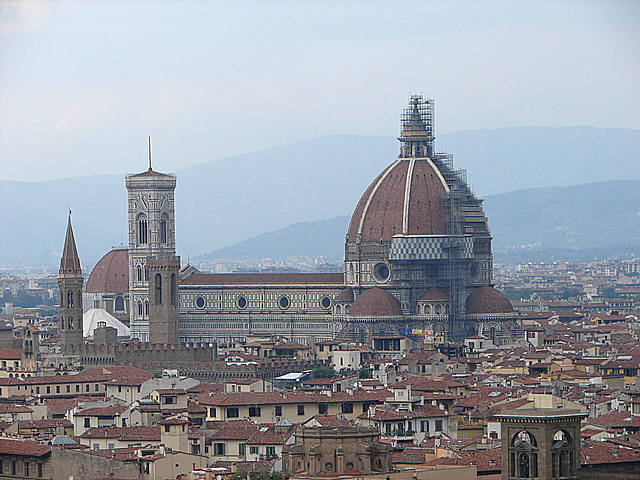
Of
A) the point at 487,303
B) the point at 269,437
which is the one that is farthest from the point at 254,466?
the point at 487,303

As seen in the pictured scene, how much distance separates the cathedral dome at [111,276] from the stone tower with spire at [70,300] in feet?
111

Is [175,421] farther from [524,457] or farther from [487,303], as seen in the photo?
[487,303]

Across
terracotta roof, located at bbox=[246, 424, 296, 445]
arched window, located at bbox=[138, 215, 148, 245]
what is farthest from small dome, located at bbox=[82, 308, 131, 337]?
terracotta roof, located at bbox=[246, 424, 296, 445]

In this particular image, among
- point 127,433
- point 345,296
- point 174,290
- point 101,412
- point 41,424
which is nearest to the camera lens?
point 127,433

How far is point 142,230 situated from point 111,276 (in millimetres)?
9886

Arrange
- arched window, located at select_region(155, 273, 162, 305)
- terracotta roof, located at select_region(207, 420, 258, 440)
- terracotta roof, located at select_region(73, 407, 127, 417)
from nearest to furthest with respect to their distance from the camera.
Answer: terracotta roof, located at select_region(207, 420, 258, 440), terracotta roof, located at select_region(73, 407, 127, 417), arched window, located at select_region(155, 273, 162, 305)

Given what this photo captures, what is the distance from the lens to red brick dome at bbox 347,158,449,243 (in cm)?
12694

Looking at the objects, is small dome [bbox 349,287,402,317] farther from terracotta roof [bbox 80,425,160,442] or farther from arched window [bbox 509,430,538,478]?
arched window [bbox 509,430,538,478]

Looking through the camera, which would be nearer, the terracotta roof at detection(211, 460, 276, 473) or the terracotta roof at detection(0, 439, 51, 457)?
the terracotta roof at detection(211, 460, 276, 473)

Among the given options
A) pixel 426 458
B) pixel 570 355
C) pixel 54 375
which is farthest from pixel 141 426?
pixel 570 355

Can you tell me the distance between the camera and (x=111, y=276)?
483ft

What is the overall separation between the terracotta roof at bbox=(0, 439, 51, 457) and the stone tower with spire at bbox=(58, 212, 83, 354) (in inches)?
2171

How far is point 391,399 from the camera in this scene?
210ft

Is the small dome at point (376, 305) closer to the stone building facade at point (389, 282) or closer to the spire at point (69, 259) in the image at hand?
the stone building facade at point (389, 282)
